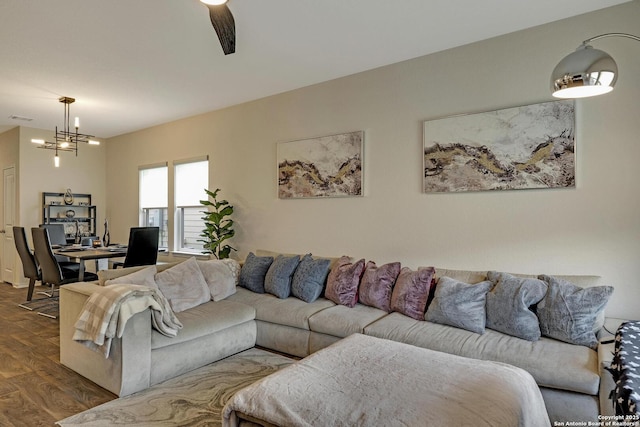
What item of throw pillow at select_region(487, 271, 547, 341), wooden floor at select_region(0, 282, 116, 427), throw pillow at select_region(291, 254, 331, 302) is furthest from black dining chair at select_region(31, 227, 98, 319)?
throw pillow at select_region(487, 271, 547, 341)

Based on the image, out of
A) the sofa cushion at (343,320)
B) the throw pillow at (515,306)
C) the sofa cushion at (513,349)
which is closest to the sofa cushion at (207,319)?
the sofa cushion at (343,320)

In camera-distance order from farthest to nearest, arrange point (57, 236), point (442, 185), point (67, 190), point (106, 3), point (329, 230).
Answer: point (67, 190) < point (57, 236) < point (329, 230) < point (442, 185) < point (106, 3)

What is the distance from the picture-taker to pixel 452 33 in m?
3.01

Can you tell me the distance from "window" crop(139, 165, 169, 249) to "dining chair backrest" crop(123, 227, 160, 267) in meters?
1.34

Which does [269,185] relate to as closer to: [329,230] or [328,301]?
[329,230]

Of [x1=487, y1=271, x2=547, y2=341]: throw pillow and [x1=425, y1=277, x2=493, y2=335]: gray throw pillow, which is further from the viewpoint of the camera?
[x1=425, y1=277, x2=493, y2=335]: gray throw pillow

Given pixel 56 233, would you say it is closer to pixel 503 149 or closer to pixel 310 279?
pixel 310 279

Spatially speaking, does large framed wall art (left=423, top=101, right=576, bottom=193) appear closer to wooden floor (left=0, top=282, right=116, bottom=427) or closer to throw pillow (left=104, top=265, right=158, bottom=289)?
throw pillow (left=104, top=265, right=158, bottom=289)

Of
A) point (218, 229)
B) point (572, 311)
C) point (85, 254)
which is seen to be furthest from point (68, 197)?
point (572, 311)

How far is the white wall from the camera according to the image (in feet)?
8.66

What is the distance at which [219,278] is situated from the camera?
3674mm

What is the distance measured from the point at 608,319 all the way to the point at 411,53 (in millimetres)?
2629

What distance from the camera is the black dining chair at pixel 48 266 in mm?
4329

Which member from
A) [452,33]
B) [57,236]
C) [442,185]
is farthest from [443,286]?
[57,236]
